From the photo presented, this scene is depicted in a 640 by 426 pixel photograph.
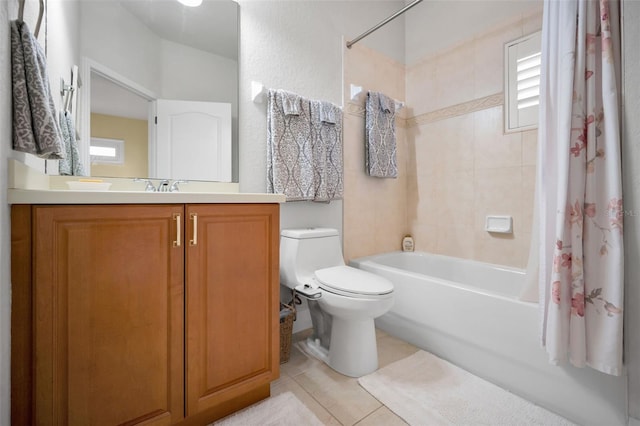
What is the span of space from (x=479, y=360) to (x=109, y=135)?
2.19 metres

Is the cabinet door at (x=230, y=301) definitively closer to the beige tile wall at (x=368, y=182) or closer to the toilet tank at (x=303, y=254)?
the toilet tank at (x=303, y=254)

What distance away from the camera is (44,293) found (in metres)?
0.79

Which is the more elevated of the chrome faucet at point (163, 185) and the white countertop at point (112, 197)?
the chrome faucet at point (163, 185)

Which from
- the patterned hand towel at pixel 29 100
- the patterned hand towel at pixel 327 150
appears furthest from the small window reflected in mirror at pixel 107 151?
the patterned hand towel at pixel 327 150

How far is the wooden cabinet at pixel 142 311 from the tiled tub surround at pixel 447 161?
46.7 inches

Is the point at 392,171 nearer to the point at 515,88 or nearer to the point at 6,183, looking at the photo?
the point at 515,88

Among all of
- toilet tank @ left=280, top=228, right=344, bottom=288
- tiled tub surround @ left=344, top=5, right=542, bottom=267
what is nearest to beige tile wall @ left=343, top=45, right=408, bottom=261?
tiled tub surround @ left=344, top=5, right=542, bottom=267

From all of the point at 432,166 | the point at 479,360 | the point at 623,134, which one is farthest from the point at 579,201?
the point at 432,166

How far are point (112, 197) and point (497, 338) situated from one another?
1.74 meters

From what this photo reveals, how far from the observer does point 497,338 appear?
137 centimetres

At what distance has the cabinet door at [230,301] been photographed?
103cm

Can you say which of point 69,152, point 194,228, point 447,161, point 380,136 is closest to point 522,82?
point 447,161

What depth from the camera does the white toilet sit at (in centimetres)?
139

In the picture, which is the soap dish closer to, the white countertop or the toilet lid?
the white countertop
